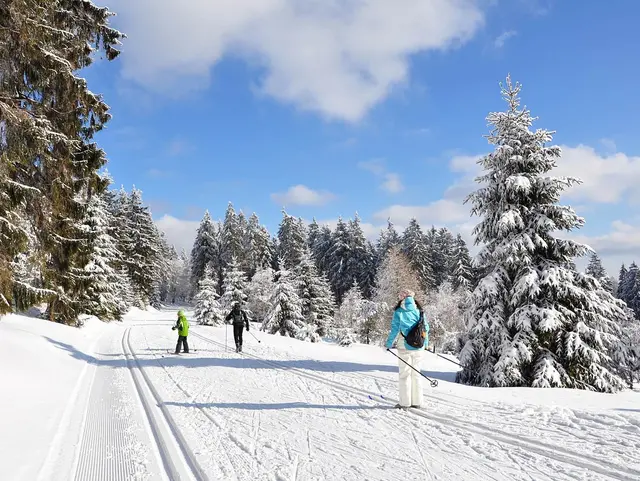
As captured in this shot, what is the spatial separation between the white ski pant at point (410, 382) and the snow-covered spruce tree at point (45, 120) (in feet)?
27.0

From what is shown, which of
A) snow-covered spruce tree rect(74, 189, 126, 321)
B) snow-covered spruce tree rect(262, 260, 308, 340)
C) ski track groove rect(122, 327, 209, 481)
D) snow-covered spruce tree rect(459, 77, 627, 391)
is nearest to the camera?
ski track groove rect(122, 327, 209, 481)

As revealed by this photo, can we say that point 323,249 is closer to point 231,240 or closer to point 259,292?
point 231,240

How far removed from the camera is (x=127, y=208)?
185ft

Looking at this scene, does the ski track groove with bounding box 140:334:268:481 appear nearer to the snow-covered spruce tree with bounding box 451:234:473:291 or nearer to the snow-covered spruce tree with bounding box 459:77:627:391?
the snow-covered spruce tree with bounding box 459:77:627:391

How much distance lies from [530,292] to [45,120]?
40.9ft

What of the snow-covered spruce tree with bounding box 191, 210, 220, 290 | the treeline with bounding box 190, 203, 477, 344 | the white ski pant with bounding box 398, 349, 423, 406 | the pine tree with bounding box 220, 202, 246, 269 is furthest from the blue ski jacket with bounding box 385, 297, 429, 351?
the snow-covered spruce tree with bounding box 191, 210, 220, 290

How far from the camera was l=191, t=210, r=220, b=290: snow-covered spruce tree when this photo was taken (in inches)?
2635

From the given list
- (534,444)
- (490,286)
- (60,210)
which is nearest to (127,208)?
(60,210)

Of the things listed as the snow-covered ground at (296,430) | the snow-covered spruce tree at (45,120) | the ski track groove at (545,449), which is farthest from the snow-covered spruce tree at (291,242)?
the ski track groove at (545,449)

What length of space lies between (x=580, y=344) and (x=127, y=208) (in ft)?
185

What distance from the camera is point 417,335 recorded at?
6.91 m

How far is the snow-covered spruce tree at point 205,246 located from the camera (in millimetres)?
66938

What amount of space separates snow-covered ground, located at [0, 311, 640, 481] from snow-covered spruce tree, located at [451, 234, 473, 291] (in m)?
45.5

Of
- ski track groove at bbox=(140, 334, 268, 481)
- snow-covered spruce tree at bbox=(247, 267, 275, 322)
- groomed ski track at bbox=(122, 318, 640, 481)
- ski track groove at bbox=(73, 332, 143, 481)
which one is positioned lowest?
ski track groove at bbox=(73, 332, 143, 481)
